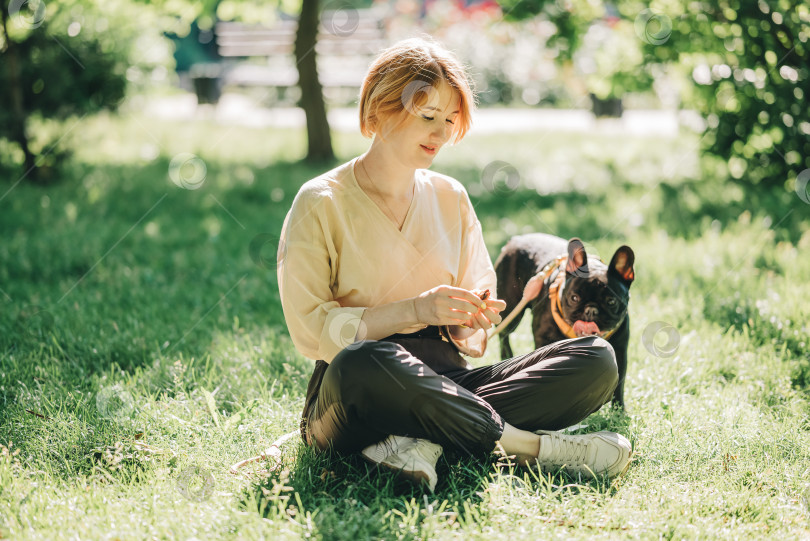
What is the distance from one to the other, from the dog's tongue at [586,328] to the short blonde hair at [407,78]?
3.17 feet

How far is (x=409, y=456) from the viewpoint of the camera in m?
2.48

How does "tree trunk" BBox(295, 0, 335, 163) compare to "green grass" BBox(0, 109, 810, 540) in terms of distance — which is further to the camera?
"tree trunk" BBox(295, 0, 335, 163)

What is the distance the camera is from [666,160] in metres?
8.65

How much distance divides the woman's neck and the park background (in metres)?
0.73

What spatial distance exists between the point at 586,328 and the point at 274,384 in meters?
1.35

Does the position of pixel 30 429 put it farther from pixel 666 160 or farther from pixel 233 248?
pixel 666 160

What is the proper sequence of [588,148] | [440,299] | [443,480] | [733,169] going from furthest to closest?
1. [588,148]
2. [733,169]
3. [443,480]
4. [440,299]

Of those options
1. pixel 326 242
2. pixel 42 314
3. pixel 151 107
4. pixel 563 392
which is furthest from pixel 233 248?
pixel 151 107

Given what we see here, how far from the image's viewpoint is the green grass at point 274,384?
2395 mm

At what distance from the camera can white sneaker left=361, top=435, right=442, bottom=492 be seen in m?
2.46

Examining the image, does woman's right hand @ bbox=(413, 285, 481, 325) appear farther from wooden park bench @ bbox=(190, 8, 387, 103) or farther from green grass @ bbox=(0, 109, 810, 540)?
wooden park bench @ bbox=(190, 8, 387, 103)

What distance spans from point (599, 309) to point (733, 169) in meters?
5.64

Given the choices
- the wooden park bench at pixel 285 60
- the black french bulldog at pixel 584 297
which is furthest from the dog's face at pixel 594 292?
the wooden park bench at pixel 285 60

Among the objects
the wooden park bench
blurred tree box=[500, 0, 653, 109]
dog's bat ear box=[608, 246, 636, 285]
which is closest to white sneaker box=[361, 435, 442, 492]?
dog's bat ear box=[608, 246, 636, 285]
